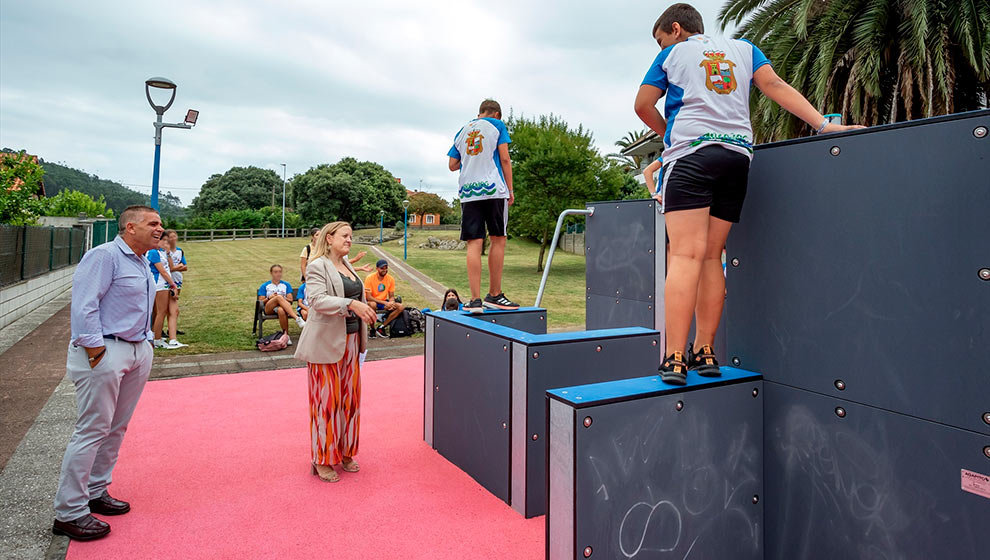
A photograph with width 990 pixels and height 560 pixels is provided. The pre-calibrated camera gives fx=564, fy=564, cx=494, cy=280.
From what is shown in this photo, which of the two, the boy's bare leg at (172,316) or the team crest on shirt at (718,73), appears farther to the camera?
the boy's bare leg at (172,316)

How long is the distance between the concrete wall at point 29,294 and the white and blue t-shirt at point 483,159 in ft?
31.1

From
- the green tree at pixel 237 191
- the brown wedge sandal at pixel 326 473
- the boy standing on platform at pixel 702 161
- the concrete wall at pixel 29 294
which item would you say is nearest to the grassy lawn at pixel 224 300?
the concrete wall at pixel 29 294

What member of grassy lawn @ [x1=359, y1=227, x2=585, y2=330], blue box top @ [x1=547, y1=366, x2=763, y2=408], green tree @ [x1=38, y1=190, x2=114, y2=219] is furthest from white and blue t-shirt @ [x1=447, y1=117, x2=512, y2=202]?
green tree @ [x1=38, y1=190, x2=114, y2=219]

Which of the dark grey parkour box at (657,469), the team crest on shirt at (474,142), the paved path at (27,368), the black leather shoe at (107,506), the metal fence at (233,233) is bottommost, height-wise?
the black leather shoe at (107,506)

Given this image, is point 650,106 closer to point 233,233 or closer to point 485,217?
point 485,217

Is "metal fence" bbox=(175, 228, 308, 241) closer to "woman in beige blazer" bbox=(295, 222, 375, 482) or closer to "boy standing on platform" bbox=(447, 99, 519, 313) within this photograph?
"boy standing on platform" bbox=(447, 99, 519, 313)

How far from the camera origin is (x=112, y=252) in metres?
3.29

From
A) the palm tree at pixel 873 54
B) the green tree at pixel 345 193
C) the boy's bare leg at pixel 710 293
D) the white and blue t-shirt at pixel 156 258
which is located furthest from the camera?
the green tree at pixel 345 193

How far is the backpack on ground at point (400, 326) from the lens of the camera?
10273mm

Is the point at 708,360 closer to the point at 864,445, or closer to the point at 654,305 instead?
the point at 864,445

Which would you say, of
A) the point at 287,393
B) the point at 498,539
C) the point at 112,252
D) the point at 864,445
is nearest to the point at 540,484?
the point at 498,539

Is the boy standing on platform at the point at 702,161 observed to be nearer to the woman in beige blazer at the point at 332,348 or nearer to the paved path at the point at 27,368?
the woman in beige blazer at the point at 332,348

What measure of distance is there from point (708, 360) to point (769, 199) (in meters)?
0.71

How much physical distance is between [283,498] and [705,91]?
3.43 meters
